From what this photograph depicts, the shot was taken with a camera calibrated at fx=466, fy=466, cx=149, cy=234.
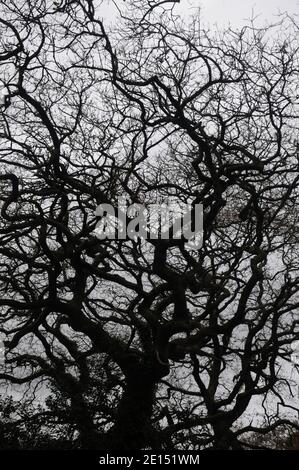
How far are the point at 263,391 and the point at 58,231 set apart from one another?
4.09 m

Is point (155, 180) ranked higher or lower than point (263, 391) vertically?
higher

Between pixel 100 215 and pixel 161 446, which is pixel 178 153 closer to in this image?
pixel 100 215

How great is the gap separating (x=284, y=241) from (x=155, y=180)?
103 inches

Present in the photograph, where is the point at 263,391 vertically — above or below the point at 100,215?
below

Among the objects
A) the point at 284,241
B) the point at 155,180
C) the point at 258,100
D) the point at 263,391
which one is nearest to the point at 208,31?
the point at 258,100

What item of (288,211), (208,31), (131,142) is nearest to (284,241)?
(288,211)

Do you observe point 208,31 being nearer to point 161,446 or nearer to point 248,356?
point 248,356

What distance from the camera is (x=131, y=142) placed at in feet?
27.2

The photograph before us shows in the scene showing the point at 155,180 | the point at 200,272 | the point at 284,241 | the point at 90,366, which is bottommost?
the point at 90,366
